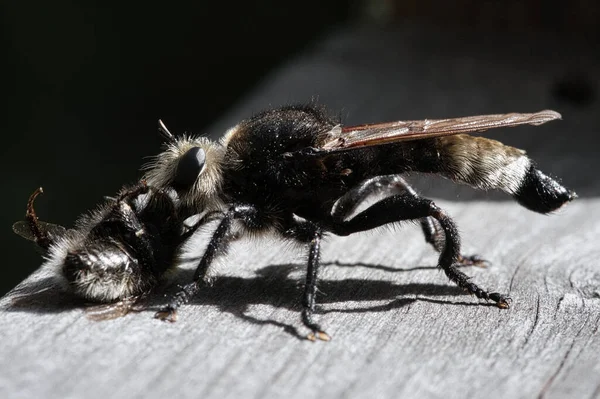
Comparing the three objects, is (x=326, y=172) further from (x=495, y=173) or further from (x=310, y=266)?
(x=495, y=173)

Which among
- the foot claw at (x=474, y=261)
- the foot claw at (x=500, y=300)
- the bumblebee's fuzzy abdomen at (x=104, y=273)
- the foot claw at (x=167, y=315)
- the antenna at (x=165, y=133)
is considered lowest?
the foot claw at (x=474, y=261)

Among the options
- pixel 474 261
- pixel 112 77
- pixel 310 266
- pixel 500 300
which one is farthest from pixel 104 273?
pixel 112 77

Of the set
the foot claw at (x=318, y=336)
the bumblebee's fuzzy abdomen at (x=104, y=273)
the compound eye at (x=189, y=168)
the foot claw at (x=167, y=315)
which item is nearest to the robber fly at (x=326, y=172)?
the compound eye at (x=189, y=168)

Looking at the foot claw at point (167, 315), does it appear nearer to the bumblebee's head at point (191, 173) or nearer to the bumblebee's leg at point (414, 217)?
the bumblebee's head at point (191, 173)

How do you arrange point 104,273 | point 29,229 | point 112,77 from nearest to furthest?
point 104,273 < point 29,229 < point 112,77

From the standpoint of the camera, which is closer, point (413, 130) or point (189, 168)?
point (189, 168)

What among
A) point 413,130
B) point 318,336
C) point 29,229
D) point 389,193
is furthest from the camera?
point 389,193

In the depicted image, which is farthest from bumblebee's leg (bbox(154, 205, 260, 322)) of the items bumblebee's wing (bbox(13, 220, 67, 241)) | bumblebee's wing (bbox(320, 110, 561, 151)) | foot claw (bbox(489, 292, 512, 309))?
foot claw (bbox(489, 292, 512, 309))

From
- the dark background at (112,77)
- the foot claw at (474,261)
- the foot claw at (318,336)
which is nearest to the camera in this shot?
the foot claw at (318,336)
